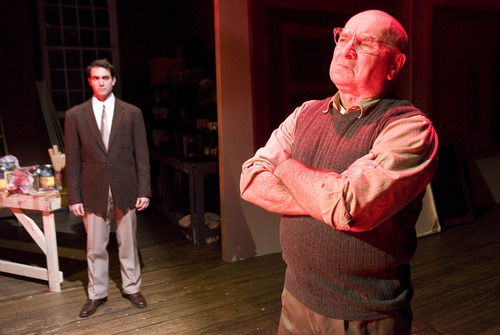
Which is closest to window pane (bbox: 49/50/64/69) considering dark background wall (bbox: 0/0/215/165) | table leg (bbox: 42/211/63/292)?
dark background wall (bbox: 0/0/215/165)

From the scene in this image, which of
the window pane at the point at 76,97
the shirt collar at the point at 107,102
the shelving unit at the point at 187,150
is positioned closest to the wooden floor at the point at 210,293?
the shelving unit at the point at 187,150

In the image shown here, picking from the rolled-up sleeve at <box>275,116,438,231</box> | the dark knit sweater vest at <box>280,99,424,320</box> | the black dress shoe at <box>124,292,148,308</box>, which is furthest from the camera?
the black dress shoe at <box>124,292,148,308</box>

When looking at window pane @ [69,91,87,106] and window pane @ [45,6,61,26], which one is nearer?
→ window pane @ [45,6,61,26]

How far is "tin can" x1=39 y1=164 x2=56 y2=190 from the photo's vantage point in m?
3.52

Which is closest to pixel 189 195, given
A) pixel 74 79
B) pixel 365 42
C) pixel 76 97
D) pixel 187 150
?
pixel 187 150

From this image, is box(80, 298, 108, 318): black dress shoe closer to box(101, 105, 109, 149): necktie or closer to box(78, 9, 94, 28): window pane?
box(101, 105, 109, 149): necktie

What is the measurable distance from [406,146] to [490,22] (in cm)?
561

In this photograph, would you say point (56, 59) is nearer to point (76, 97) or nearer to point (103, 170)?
point (76, 97)

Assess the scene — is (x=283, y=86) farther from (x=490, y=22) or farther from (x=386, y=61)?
(x=490, y=22)

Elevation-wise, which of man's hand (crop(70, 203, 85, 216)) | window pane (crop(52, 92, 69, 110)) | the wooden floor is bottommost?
the wooden floor

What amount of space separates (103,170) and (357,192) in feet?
7.60

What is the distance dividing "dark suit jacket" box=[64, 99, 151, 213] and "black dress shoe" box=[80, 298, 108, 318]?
67 centimetres

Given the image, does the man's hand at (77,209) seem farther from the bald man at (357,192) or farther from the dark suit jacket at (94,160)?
the bald man at (357,192)

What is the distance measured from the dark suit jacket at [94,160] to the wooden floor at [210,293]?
2.59ft
